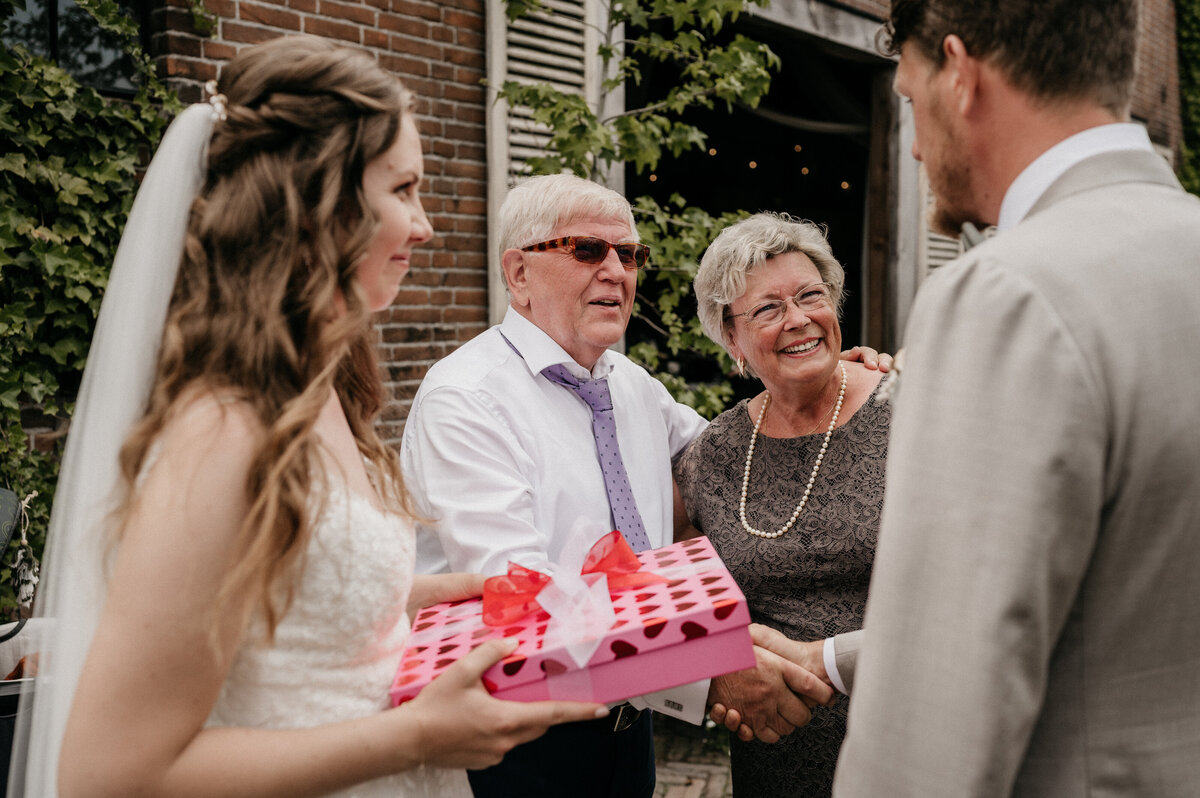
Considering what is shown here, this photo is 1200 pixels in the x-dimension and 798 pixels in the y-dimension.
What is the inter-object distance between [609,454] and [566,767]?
2.55 ft

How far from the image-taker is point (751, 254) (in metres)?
2.52

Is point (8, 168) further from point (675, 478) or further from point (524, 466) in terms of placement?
point (675, 478)

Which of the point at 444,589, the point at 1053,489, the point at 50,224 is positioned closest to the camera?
the point at 1053,489

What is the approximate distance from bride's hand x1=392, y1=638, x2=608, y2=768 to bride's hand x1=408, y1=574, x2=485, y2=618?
0.48m

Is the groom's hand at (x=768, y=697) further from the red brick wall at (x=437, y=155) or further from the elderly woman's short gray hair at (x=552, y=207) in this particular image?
Answer: the red brick wall at (x=437, y=155)

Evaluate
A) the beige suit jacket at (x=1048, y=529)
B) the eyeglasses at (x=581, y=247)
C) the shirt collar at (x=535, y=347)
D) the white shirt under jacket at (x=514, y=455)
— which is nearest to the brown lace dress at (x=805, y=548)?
the white shirt under jacket at (x=514, y=455)

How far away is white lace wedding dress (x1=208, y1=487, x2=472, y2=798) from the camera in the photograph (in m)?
1.34

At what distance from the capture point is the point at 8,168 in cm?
322

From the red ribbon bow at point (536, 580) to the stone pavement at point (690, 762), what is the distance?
114 inches

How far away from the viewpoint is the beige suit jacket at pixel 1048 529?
95 cm

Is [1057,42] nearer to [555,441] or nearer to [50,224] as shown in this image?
[555,441]

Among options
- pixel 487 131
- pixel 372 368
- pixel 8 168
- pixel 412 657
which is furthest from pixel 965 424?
pixel 487 131

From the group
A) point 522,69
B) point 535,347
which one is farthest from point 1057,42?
point 522,69

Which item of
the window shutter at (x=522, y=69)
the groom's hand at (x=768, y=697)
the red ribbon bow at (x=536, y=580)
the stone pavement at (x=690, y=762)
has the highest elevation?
the window shutter at (x=522, y=69)
